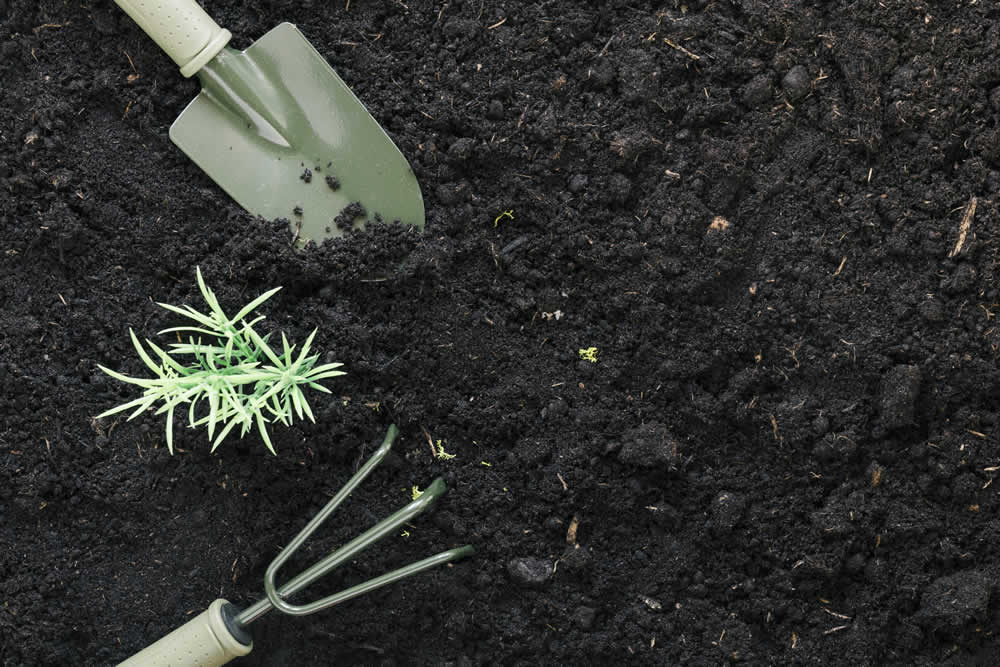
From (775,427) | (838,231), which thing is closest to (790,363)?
(775,427)

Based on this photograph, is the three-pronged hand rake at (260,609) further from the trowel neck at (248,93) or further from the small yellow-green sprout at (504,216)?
the trowel neck at (248,93)

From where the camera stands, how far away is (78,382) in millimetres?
1570

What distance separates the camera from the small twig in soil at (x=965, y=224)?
57.8 inches

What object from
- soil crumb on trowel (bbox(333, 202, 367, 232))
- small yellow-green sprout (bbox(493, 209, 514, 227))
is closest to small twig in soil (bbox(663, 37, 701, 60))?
small yellow-green sprout (bbox(493, 209, 514, 227))

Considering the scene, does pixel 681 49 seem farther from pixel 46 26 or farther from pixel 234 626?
pixel 234 626

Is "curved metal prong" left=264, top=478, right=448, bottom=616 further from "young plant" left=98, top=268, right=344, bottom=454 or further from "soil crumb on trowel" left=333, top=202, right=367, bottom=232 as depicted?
"soil crumb on trowel" left=333, top=202, right=367, bottom=232

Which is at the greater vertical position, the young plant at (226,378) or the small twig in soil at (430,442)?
the young plant at (226,378)

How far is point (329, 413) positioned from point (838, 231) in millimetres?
1026

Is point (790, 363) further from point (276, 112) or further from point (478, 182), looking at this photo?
point (276, 112)

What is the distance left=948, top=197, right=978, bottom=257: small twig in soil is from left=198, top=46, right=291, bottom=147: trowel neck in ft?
4.23

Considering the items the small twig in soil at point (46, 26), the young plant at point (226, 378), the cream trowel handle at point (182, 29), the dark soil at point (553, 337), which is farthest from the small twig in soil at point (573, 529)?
the small twig in soil at point (46, 26)

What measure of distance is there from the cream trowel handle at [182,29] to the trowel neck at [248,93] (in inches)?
1.5

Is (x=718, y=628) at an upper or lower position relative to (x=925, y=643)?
upper

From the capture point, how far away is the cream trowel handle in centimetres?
144
